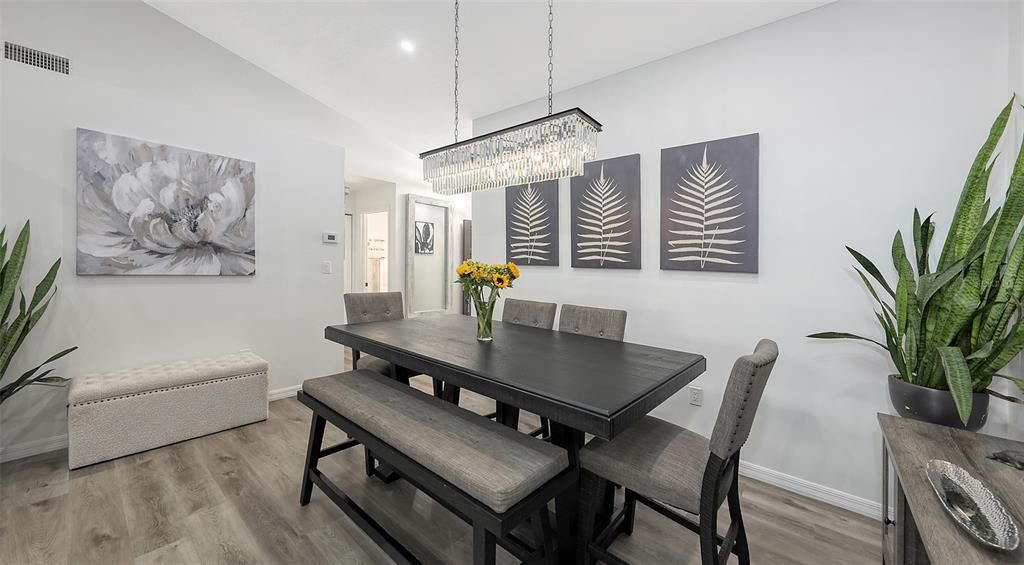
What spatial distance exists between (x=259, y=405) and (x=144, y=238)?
5.01ft

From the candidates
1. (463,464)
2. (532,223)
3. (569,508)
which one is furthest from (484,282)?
(532,223)

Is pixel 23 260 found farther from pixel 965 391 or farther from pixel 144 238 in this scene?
pixel 965 391

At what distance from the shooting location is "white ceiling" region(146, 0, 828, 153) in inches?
96.8

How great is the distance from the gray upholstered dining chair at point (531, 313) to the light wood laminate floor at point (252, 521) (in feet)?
4.13

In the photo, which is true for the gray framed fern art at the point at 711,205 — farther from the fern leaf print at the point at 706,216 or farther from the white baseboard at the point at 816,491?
the white baseboard at the point at 816,491

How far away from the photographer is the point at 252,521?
1958 mm

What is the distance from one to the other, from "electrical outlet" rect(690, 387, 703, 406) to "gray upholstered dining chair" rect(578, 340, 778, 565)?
1.14 meters

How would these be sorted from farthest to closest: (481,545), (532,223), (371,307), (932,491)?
1. (532,223)
2. (371,307)
3. (481,545)
4. (932,491)

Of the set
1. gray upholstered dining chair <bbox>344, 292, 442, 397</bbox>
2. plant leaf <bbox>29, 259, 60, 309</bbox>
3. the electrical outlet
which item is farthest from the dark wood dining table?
plant leaf <bbox>29, 259, 60, 309</bbox>

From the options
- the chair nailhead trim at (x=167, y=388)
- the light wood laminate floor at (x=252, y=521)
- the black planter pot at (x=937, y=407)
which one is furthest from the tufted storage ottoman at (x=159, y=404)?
the black planter pot at (x=937, y=407)

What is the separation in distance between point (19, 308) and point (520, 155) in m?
3.30

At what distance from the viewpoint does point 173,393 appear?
2.72 m

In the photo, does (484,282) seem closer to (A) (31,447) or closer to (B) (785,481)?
(B) (785,481)

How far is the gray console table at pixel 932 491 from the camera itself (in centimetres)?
89
